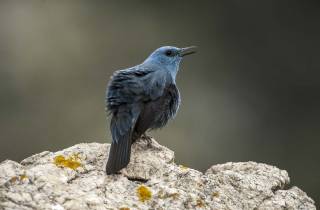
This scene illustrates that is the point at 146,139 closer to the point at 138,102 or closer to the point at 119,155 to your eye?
the point at 138,102

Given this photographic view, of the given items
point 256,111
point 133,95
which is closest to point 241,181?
point 133,95

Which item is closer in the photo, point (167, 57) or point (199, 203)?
point (199, 203)

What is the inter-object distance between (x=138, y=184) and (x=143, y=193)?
0.19 m

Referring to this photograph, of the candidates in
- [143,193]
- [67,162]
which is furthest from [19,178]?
[143,193]

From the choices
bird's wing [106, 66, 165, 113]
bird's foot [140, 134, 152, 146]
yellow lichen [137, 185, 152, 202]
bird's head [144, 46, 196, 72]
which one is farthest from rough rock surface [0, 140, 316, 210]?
bird's head [144, 46, 196, 72]

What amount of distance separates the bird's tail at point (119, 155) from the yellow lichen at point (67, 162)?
25 cm

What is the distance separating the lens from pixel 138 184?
5945 millimetres

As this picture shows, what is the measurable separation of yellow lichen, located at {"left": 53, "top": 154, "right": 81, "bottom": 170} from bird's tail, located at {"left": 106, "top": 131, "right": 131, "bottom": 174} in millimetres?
253

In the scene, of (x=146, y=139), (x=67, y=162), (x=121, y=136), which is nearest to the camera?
(x=67, y=162)

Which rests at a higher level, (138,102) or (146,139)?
(138,102)

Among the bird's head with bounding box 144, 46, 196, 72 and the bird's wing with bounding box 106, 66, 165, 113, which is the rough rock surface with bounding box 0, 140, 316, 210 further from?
the bird's head with bounding box 144, 46, 196, 72

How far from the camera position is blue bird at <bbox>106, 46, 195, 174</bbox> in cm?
699

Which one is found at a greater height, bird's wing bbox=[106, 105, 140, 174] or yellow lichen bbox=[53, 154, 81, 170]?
bird's wing bbox=[106, 105, 140, 174]

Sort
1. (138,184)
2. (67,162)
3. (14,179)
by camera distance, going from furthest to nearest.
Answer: (67,162) → (138,184) → (14,179)
